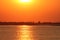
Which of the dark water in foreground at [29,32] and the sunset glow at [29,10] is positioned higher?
the sunset glow at [29,10]

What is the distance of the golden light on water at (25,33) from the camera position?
0.67 m

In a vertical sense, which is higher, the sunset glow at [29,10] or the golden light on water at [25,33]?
the sunset glow at [29,10]

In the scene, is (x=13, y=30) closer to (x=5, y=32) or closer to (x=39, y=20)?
(x=5, y=32)

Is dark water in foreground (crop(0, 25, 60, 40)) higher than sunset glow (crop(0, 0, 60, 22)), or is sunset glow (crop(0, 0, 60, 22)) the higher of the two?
sunset glow (crop(0, 0, 60, 22))

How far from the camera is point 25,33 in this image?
68 centimetres

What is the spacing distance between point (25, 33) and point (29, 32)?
23 mm

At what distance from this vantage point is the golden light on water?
2.19 feet

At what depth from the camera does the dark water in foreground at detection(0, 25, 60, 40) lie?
67 centimetres

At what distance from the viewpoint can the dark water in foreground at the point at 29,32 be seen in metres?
0.67

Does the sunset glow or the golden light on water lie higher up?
the sunset glow

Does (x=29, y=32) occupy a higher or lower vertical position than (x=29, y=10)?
lower

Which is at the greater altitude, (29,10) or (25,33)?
(29,10)

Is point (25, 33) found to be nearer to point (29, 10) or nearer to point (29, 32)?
point (29, 32)

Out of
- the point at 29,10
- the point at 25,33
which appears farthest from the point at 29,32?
the point at 29,10
